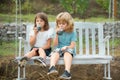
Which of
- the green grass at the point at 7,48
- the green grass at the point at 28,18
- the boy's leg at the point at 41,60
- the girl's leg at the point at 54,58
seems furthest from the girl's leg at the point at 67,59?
the green grass at the point at 28,18

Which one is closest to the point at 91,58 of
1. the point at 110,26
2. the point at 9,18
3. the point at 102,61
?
the point at 102,61

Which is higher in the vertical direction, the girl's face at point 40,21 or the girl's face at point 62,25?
the girl's face at point 40,21

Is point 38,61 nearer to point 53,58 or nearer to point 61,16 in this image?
point 53,58

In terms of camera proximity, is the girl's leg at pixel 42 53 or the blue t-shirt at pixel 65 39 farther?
the blue t-shirt at pixel 65 39

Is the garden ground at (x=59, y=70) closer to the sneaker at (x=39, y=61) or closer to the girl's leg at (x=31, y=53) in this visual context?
the girl's leg at (x=31, y=53)

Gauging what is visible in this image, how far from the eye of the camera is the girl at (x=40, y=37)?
17.7 feet

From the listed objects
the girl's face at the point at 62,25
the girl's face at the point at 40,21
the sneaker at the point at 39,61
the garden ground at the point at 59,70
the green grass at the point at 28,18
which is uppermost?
the green grass at the point at 28,18

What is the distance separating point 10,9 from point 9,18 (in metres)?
0.59

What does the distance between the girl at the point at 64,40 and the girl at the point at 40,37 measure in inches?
5.1

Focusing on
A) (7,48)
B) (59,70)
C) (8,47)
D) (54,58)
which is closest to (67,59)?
(54,58)

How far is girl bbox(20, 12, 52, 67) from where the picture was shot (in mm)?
5390

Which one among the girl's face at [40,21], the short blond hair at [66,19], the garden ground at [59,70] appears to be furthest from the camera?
the garden ground at [59,70]

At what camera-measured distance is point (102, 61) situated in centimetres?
549

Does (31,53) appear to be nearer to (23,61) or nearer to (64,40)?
(23,61)
